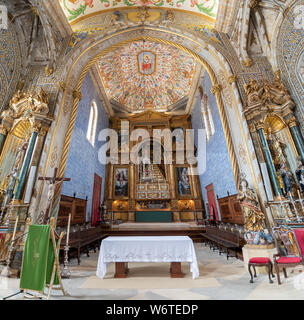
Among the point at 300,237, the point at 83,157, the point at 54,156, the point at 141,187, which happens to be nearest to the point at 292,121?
the point at 300,237

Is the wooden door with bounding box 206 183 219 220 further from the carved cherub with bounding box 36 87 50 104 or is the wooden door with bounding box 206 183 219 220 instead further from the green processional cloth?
the carved cherub with bounding box 36 87 50 104

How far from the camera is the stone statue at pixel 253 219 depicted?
439 centimetres

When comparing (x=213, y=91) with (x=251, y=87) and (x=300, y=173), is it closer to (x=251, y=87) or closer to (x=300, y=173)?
(x=251, y=87)

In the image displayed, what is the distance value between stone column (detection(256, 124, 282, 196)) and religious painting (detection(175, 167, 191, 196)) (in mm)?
8899

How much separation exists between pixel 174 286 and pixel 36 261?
8.37ft

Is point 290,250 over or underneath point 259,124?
underneath

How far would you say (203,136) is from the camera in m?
12.3

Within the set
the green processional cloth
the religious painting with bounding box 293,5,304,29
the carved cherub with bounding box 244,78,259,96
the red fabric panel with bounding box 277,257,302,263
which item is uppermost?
the religious painting with bounding box 293,5,304,29

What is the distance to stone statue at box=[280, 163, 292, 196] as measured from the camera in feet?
15.8

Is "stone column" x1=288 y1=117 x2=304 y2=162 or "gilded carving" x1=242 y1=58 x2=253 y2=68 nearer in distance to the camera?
"stone column" x1=288 y1=117 x2=304 y2=162

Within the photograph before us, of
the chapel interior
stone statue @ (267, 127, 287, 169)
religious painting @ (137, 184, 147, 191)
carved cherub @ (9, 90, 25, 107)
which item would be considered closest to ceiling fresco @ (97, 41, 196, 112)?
the chapel interior
